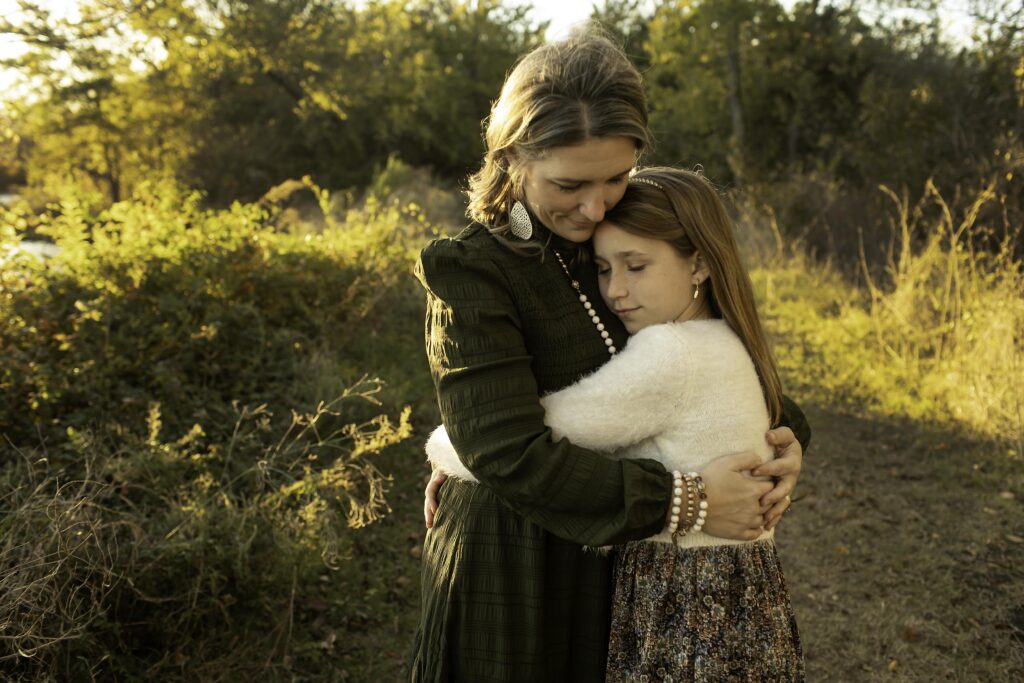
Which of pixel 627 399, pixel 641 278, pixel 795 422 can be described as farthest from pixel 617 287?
pixel 795 422

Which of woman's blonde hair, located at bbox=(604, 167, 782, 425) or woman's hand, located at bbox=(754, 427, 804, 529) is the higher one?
woman's blonde hair, located at bbox=(604, 167, 782, 425)

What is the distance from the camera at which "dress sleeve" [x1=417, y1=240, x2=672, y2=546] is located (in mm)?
1516

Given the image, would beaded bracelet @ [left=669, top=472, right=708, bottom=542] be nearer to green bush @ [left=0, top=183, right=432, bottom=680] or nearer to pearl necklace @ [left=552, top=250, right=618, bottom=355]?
pearl necklace @ [left=552, top=250, right=618, bottom=355]

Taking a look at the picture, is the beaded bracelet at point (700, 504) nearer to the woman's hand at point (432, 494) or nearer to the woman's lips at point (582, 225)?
the woman's lips at point (582, 225)

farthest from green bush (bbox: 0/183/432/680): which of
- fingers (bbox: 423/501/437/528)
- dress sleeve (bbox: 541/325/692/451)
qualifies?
dress sleeve (bbox: 541/325/692/451)

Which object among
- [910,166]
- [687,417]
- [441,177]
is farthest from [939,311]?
[441,177]

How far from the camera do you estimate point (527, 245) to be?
170 centimetres

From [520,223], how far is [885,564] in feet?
11.6

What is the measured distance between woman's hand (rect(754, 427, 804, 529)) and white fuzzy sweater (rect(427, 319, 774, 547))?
40mm

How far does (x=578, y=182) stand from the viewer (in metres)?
1.65

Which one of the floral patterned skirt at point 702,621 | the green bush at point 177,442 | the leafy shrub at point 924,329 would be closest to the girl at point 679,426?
the floral patterned skirt at point 702,621

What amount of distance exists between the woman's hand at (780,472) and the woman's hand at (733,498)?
3 centimetres

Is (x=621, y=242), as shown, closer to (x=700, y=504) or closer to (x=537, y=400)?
(x=537, y=400)

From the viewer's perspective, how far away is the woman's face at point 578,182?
163cm
